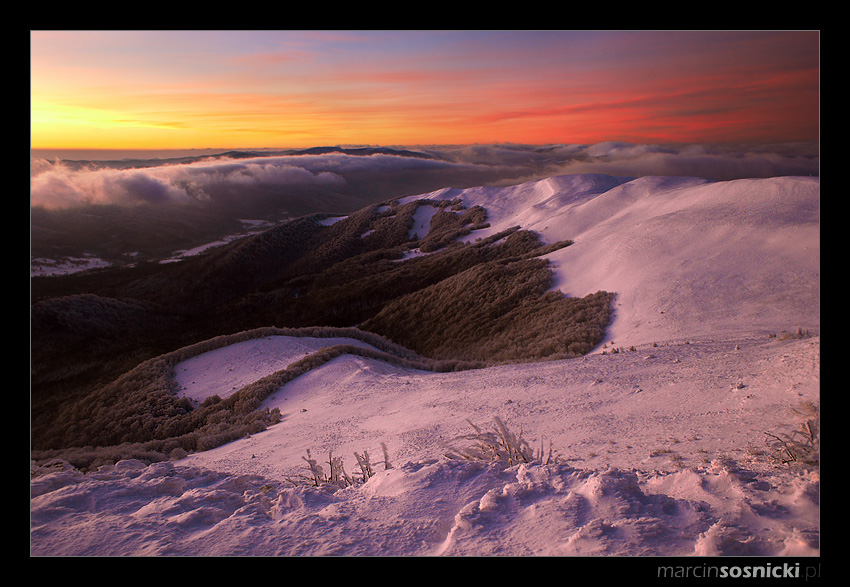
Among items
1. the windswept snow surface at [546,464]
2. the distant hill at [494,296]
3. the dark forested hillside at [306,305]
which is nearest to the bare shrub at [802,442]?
the windswept snow surface at [546,464]

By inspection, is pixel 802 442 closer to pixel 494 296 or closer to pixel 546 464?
pixel 546 464

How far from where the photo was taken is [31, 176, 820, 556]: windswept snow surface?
235 centimetres

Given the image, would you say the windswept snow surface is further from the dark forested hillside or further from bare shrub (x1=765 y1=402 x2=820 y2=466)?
the dark forested hillside

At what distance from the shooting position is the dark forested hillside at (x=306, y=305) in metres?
11.5

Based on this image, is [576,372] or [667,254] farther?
[667,254]

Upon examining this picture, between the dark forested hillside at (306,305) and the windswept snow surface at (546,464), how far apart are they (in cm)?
236

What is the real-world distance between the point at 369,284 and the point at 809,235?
21906mm

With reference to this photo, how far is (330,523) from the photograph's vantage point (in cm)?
254

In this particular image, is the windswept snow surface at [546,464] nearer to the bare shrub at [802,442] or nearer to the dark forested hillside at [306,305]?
the bare shrub at [802,442]

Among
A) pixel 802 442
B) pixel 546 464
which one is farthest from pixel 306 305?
pixel 802 442

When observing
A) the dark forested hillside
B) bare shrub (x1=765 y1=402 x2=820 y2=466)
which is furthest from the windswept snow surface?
the dark forested hillside
